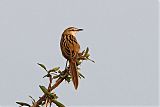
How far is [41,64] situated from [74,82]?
0.32 metres

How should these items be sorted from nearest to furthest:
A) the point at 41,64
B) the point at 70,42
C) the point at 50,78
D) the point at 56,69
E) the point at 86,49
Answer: the point at 50,78, the point at 56,69, the point at 41,64, the point at 86,49, the point at 70,42

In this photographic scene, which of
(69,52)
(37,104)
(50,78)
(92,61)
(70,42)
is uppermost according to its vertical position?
(70,42)

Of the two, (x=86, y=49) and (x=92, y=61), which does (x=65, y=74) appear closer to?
(x=92, y=61)

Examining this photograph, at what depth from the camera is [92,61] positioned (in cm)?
165

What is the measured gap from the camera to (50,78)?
1.49m

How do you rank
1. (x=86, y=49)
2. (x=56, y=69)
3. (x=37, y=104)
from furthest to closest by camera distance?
(x=86, y=49) → (x=56, y=69) → (x=37, y=104)

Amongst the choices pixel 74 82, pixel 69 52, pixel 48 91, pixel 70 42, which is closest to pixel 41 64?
pixel 74 82

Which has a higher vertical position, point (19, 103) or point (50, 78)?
point (50, 78)

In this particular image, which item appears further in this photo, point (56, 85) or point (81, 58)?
point (81, 58)

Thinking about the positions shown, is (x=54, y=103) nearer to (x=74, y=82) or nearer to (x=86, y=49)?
(x=74, y=82)

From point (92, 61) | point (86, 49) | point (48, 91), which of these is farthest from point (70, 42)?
point (48, 91)

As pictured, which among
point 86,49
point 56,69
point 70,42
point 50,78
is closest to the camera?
point 50,78

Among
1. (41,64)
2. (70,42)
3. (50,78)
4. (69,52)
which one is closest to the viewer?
(50,78)

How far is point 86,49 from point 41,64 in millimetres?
317
